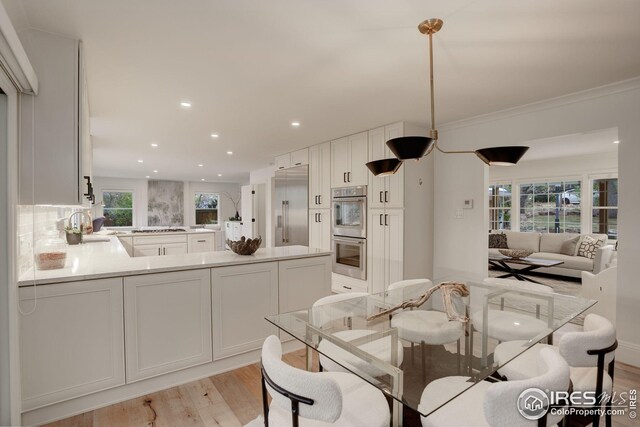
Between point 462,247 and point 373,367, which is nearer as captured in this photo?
point 373,367

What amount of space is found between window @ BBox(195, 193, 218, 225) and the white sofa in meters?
8.66

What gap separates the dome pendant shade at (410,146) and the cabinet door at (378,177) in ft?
7.20

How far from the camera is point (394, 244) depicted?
3828mm

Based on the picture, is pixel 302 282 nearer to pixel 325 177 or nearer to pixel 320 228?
pixel 320 228

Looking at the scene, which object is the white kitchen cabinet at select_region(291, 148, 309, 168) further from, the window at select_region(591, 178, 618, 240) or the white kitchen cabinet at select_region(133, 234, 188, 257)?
the window at select_region(591, 178, 618, 240)

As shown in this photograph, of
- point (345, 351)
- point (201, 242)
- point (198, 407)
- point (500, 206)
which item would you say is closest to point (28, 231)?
point (198, 407)

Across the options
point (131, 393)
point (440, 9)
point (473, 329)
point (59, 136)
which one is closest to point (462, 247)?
point (473, 329)

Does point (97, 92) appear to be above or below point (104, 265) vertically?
above

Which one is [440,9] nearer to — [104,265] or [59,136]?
[59,136]

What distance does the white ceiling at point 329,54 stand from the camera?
1654 millimetres

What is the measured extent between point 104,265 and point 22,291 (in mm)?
512

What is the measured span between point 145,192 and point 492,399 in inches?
425

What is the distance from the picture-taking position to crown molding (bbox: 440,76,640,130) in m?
2.60

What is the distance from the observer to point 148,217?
9.92 meters
